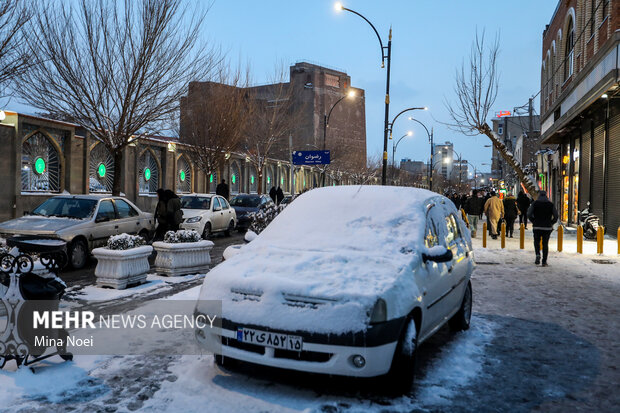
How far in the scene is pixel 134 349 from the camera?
5.06 m

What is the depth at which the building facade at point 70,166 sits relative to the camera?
17.5 meters

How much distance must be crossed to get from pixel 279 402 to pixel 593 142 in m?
22.0

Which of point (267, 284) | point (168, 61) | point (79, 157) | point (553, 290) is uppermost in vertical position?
point (168, 61)

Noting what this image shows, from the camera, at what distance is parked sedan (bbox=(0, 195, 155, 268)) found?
390 inches

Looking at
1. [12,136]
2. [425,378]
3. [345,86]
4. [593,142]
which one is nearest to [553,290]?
[425,378]

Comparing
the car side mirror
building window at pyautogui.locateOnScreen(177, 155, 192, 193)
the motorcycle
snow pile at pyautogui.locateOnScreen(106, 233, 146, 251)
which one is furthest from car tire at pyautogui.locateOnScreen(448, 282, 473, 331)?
building window at pyautogui.locateOnScreen(177, 155, 192, 193)

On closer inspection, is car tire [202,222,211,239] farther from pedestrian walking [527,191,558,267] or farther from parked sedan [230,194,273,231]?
pedestrian walking [527,191,558,267]

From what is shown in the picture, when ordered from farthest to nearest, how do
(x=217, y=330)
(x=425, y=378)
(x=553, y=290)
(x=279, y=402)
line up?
(x=553, y=290) < (x=425, y=378) < (x=217, y=330) < (x=279, y=402)

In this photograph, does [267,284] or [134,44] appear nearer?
[267,284]

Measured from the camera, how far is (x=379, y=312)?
3734 mm

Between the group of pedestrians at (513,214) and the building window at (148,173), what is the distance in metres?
15.9

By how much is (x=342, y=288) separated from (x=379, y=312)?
341 mm

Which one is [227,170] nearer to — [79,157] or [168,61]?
[79,157]

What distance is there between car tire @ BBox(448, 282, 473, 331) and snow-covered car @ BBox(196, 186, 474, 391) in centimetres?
58
